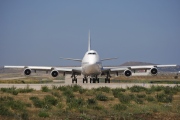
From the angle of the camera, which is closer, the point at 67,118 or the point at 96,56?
the point at 67,118

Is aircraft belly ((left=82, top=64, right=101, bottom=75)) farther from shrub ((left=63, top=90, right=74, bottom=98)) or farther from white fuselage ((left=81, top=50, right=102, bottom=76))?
shrub ((left=63, top=90, right=74, bottom=98))

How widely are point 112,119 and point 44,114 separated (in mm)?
3490

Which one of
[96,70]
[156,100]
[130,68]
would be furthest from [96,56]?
[156,100]

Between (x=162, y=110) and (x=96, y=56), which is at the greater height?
(x=96, y=56)

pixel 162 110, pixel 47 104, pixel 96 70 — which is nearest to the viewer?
pixel 162 110

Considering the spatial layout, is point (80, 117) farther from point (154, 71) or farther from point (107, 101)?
point (154, 71)

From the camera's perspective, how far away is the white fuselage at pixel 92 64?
53125 millimetres

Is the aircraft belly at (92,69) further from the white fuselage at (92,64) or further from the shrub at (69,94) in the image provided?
the shrub at (69,94)

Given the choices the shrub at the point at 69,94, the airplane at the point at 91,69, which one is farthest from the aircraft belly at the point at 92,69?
the shrub at the point at 69,94

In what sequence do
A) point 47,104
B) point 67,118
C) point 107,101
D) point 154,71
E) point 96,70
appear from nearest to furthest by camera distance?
point 67,118, point 47,104, point 107,101, point 96,70, point 154,71

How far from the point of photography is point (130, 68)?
60.9m

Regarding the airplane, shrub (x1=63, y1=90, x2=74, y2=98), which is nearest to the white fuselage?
the airplane

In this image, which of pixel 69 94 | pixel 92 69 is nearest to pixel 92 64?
pixel 92 69

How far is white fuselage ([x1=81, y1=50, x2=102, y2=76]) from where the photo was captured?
174ft
